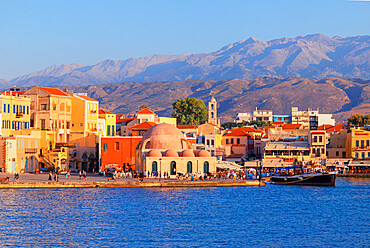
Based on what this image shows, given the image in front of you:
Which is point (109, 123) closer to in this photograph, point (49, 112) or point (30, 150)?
point (49, 112)

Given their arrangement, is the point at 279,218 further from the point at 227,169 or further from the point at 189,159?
the point at 227,169

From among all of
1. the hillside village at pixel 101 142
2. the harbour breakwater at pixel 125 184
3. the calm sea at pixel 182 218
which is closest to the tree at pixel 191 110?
the hillside village at pixel 101 142

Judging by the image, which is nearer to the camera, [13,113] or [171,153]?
[171,153]

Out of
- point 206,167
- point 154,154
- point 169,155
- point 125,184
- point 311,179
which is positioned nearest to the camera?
point 125,184

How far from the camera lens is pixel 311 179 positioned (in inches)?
3413

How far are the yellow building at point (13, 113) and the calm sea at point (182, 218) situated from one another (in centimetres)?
2058

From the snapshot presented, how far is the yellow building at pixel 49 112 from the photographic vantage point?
316ft

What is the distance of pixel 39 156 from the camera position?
297 feet

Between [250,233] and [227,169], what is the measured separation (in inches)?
1970

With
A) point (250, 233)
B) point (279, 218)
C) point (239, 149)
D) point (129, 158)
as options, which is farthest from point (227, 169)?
point (250, 233)

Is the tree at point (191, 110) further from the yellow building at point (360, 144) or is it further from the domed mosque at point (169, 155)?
the domed mosque at point (169, 155)

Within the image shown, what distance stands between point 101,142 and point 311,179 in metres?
27.6

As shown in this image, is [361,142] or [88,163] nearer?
[88,163]

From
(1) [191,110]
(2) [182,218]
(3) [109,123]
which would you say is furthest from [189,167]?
(1) [191,110]
